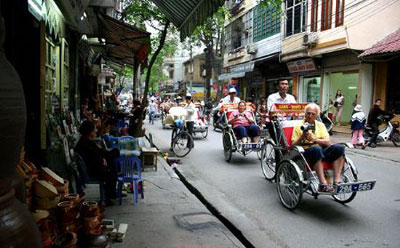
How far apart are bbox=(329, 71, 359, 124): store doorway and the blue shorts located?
13.9m

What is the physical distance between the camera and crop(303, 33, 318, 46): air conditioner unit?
17547 millimetres

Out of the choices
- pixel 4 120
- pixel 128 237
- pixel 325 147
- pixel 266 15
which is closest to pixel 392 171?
pixel 325 147

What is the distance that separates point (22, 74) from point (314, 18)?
16.3 metres

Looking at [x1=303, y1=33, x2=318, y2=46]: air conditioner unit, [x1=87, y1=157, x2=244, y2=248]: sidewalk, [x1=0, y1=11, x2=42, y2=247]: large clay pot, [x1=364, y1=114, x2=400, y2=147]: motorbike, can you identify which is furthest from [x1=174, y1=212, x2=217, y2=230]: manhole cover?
[x1=303, y1=33, x2=318, y2=46]: air conditioner unit

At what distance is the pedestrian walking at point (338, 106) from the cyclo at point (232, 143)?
904 centimetres

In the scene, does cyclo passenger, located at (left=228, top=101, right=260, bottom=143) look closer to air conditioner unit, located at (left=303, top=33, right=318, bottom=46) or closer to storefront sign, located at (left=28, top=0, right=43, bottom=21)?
storefront sign, located at (left=28, top=0, right=43, bottom=21)

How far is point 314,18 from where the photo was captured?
18.2 m

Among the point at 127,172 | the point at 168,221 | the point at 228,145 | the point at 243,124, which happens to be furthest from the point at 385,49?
the point at 168,221

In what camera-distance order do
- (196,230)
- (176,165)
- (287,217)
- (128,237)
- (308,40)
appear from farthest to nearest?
(308,40)
(176,165)
(287,217)
(196,230)
(128,237)

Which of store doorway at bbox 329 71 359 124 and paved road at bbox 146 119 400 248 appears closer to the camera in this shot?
paved road at bbox 146 119 400 248

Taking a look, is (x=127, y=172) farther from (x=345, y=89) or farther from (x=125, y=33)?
(x=345, y=89)

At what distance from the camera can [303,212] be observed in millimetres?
5355

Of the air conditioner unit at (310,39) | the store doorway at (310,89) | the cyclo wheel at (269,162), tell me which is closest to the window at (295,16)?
the air conditioner unit at (310,39)

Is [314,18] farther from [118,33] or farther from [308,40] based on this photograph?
[118,33]
